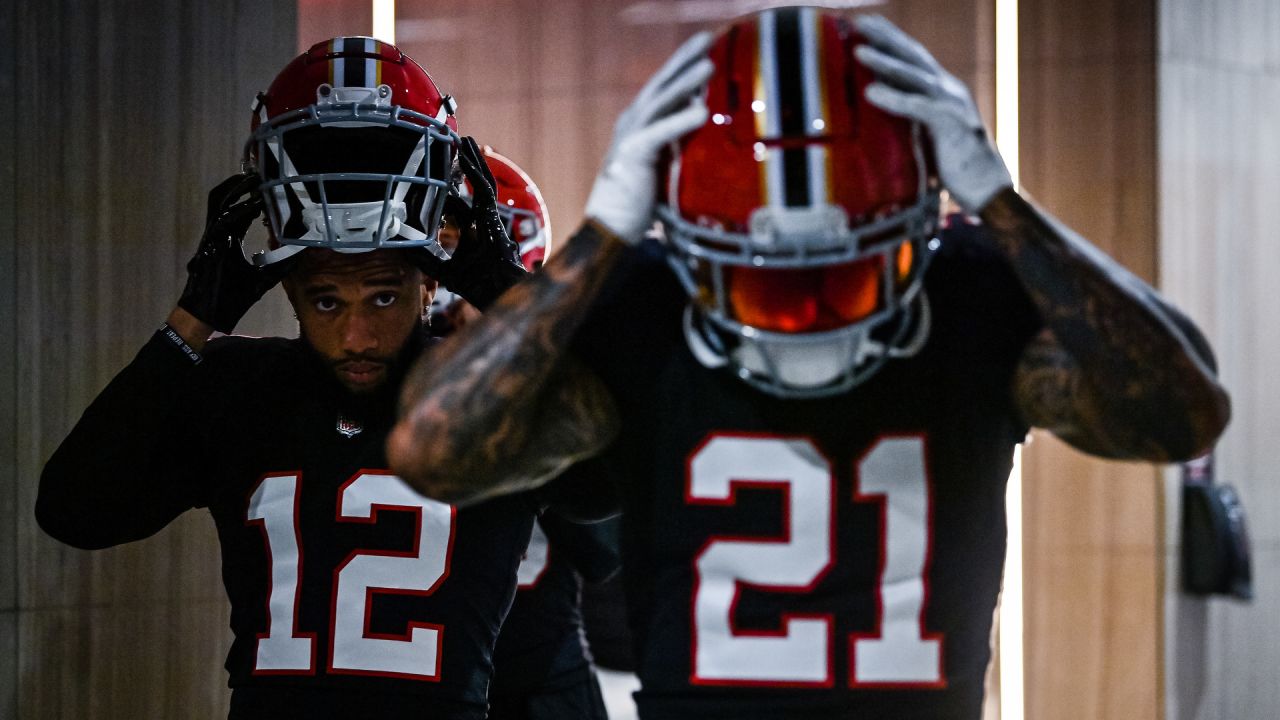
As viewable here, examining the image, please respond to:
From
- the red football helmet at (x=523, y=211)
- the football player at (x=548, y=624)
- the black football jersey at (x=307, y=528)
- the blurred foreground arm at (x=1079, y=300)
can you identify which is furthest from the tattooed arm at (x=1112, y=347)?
the red football helmet at (x=523, y=211)

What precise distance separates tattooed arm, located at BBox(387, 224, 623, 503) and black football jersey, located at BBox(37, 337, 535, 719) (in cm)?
39

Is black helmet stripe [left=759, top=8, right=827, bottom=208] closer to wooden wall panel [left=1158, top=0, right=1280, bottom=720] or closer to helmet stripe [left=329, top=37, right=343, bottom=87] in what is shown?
helmet stripe [left=329, top=37, right=343, bottom=87]

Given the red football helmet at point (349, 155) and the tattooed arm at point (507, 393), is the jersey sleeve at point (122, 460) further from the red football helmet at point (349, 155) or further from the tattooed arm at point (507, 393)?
the tattooed arm at point (507, 393)

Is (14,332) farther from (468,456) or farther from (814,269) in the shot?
(814,269)

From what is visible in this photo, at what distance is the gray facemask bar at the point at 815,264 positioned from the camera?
124cm

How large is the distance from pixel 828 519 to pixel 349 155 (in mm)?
867

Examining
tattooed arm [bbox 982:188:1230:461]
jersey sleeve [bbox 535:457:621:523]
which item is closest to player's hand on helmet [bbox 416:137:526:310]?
jersey sleeve [bbox 535:457:621:523]

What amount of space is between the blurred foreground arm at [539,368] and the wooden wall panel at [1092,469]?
246cm

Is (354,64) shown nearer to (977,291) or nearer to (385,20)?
(977,291)

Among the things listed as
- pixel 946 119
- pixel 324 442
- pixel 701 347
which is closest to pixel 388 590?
pixel 324 442

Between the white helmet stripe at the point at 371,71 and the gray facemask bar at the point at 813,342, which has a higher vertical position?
the white helmet stripe at the point at 371,71

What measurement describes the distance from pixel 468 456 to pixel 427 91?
0.81 m

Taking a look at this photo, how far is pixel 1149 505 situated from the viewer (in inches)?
139

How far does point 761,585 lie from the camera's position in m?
1.35
